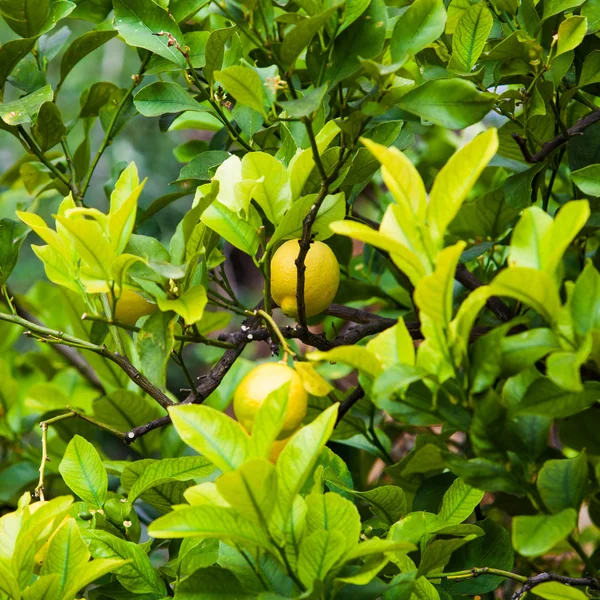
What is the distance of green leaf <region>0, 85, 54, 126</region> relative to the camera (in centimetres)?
71

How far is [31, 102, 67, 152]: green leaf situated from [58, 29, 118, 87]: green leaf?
0.19ft

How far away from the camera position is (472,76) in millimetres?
658

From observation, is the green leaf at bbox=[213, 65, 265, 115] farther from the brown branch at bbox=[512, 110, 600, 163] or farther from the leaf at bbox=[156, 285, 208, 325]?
the brown branch at bbox=[512, 110, 600, 163]

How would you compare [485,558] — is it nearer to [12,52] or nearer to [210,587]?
[210,587]

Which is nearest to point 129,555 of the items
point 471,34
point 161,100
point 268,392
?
point 268,392

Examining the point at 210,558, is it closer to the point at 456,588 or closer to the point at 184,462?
the point at 184,462

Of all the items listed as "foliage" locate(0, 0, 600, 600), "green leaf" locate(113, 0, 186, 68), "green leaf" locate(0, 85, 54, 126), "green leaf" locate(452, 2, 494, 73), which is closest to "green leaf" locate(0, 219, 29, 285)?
"foliage" locate(0, 0, 600, 600)

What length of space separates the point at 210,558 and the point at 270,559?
0.10 m

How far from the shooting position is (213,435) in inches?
18.3

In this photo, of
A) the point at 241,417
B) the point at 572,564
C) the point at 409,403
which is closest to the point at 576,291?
the point at 409,403

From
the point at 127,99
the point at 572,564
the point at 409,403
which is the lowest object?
the point at 572,564

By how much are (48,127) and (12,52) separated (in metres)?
0.09

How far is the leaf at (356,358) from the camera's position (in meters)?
0.44

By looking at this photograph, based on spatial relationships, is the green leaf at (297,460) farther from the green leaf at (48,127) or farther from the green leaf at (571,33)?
the green leaf at (48,127)
